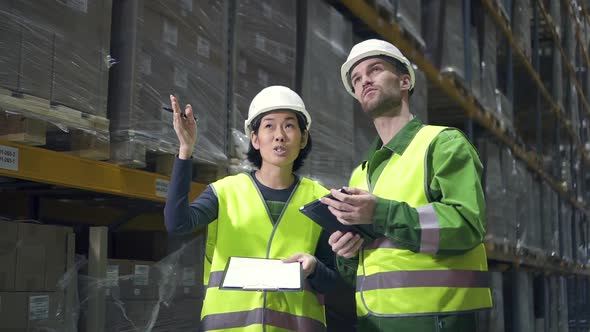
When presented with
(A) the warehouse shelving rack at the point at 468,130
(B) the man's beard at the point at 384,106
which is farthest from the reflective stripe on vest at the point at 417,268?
(A) the warehouse shelving rack at the point at 468,130

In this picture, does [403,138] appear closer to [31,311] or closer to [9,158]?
[9,158]

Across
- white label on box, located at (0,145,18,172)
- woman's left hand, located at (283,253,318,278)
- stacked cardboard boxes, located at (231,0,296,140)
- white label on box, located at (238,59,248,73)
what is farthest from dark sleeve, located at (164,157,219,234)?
white label on box, located at (238,59,248,73)

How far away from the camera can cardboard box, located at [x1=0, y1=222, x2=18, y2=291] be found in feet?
9.20

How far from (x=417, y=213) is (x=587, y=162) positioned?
17212 millimetres

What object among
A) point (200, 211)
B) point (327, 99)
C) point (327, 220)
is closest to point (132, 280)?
point (200, 211)

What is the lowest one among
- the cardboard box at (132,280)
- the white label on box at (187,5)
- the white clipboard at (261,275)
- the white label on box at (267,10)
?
the cardboard box at (132,280)

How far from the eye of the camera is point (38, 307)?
2932 millimetres

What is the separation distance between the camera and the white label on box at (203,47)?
3576 millimetres

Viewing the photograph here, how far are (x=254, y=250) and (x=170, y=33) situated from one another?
1517 millimetres

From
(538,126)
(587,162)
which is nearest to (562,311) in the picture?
(538,126)

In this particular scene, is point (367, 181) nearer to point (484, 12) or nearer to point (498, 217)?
point (498, 217)

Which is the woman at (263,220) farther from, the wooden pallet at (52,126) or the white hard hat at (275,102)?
the wooden pallet at (52,126)

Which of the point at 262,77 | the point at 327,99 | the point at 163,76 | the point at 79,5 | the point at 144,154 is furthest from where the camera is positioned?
the point at 327,99

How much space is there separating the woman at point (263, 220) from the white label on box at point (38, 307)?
98 centimetres
